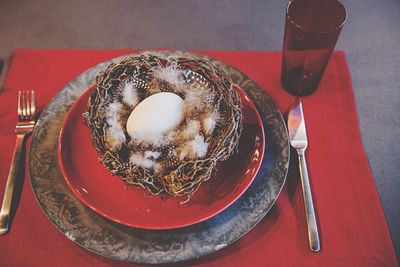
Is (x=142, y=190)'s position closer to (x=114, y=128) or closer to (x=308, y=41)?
(x=114, y=128)

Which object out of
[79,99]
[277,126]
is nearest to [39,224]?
[79,99]

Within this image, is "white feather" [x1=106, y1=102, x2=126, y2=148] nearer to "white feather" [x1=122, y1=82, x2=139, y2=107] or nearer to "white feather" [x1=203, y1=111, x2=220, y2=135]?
"white feather" [x1=122, y1=82, x2=139, y2=107]

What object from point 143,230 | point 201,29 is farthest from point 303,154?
point 201,29

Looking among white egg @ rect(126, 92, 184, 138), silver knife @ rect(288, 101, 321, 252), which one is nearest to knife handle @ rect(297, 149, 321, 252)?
silver knife @ rect(288, 101, 321, 252)

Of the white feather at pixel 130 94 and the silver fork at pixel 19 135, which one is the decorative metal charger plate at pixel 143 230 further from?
the white feather at pixel 130 94

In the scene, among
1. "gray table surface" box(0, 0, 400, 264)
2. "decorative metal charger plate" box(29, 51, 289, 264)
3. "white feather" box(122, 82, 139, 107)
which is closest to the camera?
"decorative metal charger plate" box(29, 51, 289, 264)

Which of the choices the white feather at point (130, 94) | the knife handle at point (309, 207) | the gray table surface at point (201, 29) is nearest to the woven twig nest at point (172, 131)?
the white feather at point (130, 94)
